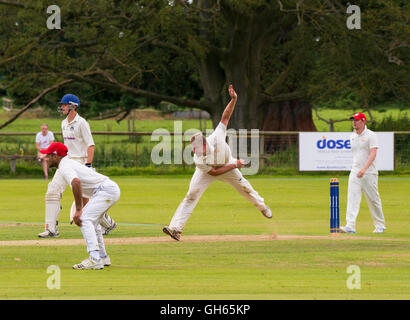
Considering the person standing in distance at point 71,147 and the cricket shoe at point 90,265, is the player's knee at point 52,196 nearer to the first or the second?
the person standing in distance at point 71,147

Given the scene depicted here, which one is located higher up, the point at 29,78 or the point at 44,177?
the point at 29,78

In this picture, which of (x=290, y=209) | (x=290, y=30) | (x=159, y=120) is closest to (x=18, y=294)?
(x=290, y=209)

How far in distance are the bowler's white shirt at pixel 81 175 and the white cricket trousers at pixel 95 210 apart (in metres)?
0.09

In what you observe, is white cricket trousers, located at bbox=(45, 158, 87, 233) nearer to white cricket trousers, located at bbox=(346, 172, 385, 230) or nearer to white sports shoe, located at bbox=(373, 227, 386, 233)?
white cricket trousers, located at bbox=(346, 172, 385, 230)

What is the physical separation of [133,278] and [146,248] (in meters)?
2.95

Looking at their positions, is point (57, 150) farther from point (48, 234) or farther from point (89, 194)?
point (48, 234)

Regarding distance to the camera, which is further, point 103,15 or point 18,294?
point 103,15

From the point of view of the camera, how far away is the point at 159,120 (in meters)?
77.6

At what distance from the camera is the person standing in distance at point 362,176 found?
48.6 ft

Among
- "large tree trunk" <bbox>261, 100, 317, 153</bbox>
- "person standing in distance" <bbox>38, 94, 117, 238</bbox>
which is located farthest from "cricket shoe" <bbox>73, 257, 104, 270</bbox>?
"large tree trunk" <bbox>261, 100, 317, 153</bbox>

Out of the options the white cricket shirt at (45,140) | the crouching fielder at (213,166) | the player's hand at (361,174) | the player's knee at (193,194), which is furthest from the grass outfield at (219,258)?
the white cricket shirt at (45,140)

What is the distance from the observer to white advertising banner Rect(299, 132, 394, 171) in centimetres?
3177

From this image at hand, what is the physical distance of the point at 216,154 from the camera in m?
13.3
